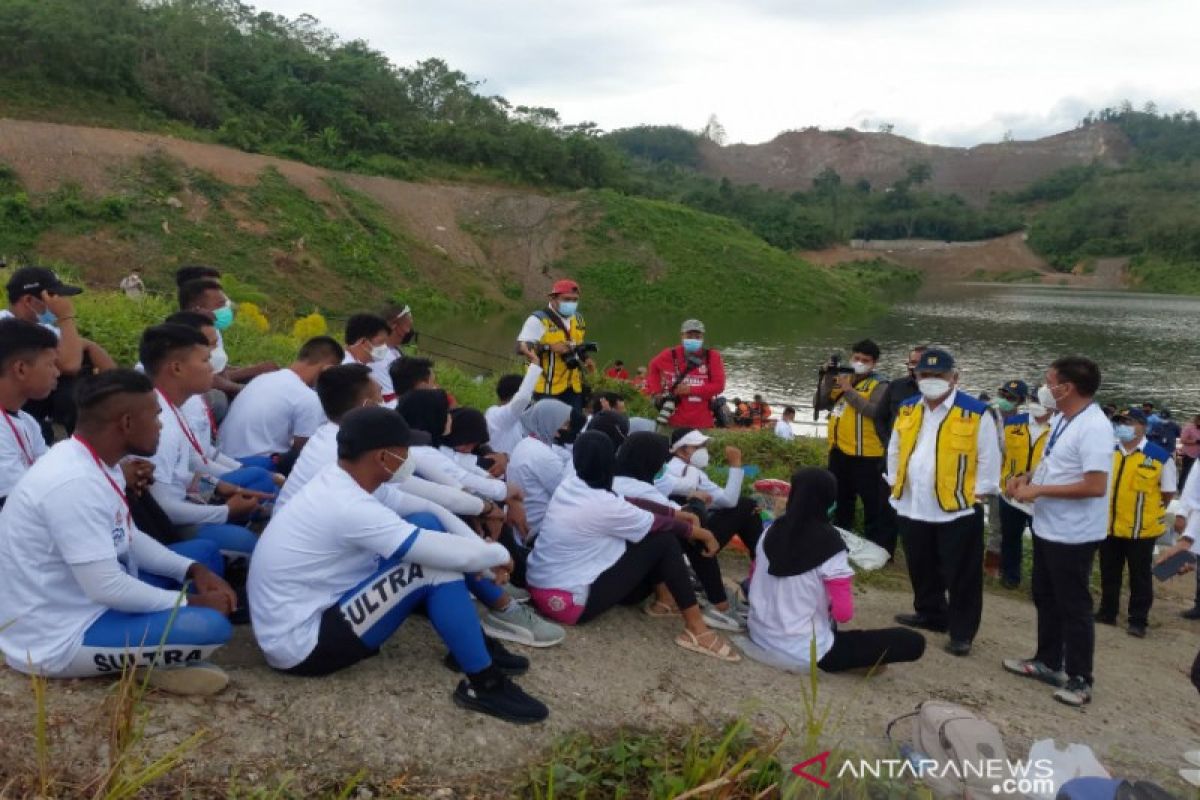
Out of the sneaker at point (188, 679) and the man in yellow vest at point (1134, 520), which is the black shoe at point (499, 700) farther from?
the man in yellow vest at point (1134, 520)

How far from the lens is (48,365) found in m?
3.48

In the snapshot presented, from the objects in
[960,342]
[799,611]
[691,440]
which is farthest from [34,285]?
[960,342]

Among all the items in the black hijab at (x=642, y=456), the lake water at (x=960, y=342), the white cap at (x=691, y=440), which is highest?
the black hijab at (x=642, y=456)

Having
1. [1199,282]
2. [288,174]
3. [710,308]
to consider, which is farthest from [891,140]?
[288,174]

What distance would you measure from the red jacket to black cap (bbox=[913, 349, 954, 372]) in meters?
2.42

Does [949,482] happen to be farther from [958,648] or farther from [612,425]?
[612,425]

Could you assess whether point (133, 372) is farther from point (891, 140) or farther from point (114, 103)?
point (891, 140)

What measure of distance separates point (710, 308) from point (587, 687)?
35067 millimetres

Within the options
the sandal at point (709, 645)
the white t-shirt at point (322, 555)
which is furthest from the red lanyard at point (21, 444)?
the sandal at point (709, 645)

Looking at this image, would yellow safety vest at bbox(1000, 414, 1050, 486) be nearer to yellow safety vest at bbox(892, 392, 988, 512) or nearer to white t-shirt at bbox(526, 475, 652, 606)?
yellow safety vest at bbox(892, 392, 988, 512)

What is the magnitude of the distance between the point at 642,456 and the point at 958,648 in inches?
91.7

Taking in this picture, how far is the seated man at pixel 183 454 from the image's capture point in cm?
384

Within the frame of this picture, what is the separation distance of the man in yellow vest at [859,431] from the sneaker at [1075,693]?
2.53 metres

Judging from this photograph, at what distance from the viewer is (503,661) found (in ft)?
12.0
